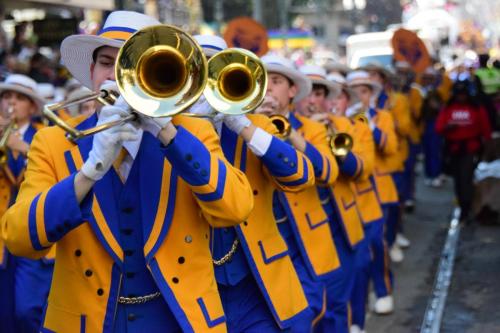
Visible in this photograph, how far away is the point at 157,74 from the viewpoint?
9.63ft

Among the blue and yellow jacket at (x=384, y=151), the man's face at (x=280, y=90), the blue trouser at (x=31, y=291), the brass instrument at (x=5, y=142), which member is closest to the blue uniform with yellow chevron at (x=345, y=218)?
the man's face at (x=280, y=90)

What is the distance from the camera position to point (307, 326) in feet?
13.7

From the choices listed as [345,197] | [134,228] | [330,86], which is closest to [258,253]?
[134,228]

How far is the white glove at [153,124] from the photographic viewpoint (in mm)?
2967

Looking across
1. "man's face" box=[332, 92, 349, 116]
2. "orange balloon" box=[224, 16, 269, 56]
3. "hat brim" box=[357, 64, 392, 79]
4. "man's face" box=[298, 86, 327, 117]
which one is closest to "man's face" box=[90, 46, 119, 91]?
"man's face" box=[298, 86, 327, 117]

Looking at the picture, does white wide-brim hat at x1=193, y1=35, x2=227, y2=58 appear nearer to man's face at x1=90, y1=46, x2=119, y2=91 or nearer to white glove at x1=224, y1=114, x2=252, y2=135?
white glove at x1=224, y1=114, x2=252, y2=135

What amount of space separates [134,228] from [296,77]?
2251 mm

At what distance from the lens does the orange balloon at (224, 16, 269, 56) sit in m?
8.23

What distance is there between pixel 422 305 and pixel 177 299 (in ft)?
16.7

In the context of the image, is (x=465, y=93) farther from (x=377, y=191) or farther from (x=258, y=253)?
(x=258, y=253)

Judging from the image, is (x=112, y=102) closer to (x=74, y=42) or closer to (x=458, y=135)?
(x=74, y=42)

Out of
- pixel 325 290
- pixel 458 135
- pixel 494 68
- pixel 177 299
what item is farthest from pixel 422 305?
pixel 494 68

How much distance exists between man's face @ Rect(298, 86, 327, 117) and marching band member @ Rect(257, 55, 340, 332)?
2.71ft

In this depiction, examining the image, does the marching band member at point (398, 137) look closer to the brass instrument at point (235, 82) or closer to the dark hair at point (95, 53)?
the brass instrument at point (235, 82)
